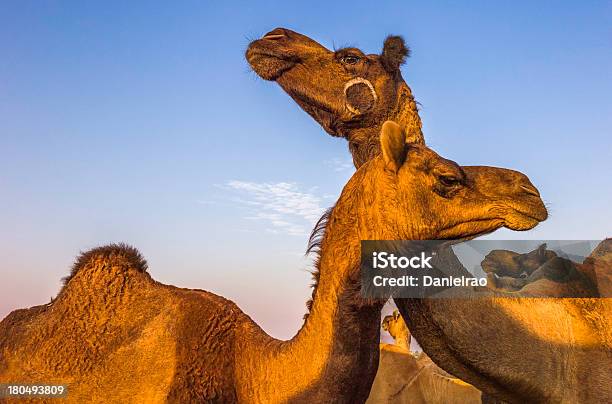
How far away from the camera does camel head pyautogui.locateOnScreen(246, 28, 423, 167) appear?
7.01 meters

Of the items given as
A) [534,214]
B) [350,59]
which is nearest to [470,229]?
[534,214]

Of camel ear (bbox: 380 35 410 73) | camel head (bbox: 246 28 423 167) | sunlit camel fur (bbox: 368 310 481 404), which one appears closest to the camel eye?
camel head (bbox: 246 28 423 167)

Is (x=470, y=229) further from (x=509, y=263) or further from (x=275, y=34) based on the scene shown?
(x=275, y=34)

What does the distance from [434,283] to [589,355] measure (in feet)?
4.93

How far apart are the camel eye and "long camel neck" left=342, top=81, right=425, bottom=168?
52cm

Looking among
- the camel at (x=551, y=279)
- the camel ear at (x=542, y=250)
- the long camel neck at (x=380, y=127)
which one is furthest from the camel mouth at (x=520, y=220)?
the long camel neck at (x=380, y=127)

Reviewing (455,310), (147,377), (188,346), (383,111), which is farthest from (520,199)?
(383,111)

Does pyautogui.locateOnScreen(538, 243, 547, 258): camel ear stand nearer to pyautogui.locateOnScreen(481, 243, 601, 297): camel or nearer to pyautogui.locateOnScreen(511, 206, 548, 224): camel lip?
pyautogui.locateOnScreen(481, 243, 601, 297): camel

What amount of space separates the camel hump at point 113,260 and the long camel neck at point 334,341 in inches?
59.6

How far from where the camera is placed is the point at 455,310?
443cm

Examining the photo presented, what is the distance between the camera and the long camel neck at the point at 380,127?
274 inches

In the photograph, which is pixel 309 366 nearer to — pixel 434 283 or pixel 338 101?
pixel 434 283

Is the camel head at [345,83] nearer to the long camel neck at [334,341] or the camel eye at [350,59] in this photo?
the camel eye at [350,59]

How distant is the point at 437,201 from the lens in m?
3.67
